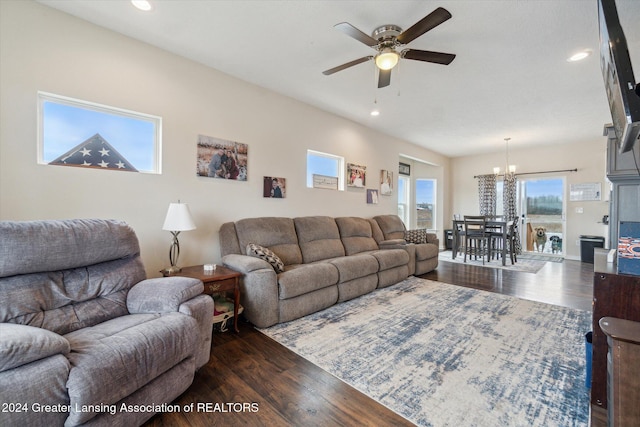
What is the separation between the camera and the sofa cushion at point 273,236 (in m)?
3.20

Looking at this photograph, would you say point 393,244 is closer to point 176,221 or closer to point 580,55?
point 580,55

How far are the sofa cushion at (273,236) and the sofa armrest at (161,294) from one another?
1243 millimetres

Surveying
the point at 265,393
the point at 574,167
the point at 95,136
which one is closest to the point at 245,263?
the point at 265,393

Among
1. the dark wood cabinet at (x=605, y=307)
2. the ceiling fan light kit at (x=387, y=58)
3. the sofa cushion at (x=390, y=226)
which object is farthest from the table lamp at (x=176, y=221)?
the sofa cushion at (x=390, y=226)

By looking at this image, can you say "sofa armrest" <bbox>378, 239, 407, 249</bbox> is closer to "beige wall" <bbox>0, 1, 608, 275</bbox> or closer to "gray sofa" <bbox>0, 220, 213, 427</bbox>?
"beige wall" <bbox>0, 1, 608, 275</bbox>

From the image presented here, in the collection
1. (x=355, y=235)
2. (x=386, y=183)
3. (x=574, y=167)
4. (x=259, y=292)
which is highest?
(x=574, y=167)

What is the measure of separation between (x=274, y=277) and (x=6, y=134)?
7.60 ft

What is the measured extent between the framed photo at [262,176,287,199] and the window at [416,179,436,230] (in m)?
5.20

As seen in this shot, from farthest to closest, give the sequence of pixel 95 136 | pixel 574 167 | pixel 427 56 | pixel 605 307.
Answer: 1. pixel 574 167
2. pixel 95 136
3. pixel 427 56
4. pixel 605 307

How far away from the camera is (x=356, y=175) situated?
5.04 meters

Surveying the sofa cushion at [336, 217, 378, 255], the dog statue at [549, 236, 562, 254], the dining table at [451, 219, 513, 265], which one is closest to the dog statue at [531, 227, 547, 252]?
the dog statue at [549, 236, 562, 254]

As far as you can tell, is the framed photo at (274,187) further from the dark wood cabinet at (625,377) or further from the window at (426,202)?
the window at (426,202)

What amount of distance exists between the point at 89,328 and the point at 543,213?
347 inches

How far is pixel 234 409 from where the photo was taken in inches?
60.9
